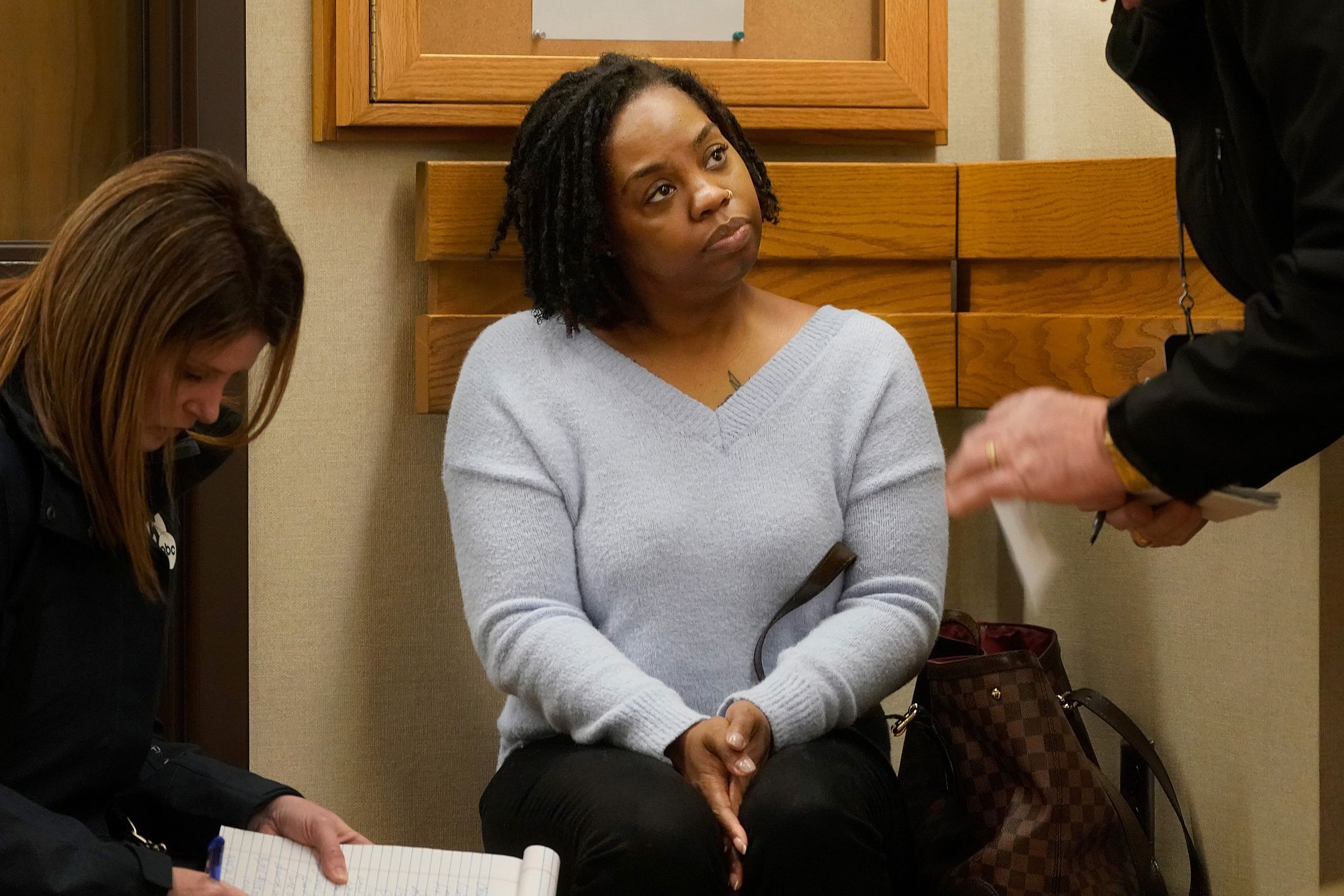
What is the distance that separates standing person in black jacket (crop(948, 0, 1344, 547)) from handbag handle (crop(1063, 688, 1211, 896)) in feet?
2.39

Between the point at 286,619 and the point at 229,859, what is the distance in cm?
84

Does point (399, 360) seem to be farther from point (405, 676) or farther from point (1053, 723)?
point (1053, 723)

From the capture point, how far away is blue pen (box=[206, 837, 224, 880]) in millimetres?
1201

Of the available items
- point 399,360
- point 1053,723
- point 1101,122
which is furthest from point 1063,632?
point 399,360

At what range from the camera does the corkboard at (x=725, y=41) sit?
1958 mm

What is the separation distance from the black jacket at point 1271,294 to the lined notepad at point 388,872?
63 centimetres

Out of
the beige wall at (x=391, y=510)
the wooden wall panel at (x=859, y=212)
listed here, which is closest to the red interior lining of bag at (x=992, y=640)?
the beige wall at (x=391, y=510)

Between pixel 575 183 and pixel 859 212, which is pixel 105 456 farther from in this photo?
pixel 859 212

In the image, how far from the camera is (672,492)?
1680 mm

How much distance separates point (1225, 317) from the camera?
1.68m

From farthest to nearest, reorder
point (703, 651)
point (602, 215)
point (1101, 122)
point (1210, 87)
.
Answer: point (1101, 122) < point (602, 215) < point (703, 651) < point (1210, 87)

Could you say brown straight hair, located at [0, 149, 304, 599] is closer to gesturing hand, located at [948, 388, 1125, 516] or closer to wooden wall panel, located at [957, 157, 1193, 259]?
gesturing hand, located at [948, 388, 1125, 516]

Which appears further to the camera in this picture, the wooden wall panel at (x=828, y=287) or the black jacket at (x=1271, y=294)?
the wooden wall panel at (x=828, y=287)

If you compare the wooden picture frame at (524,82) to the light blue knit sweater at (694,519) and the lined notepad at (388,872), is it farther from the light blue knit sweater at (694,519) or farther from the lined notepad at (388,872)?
the lined notepad at (388,872)
